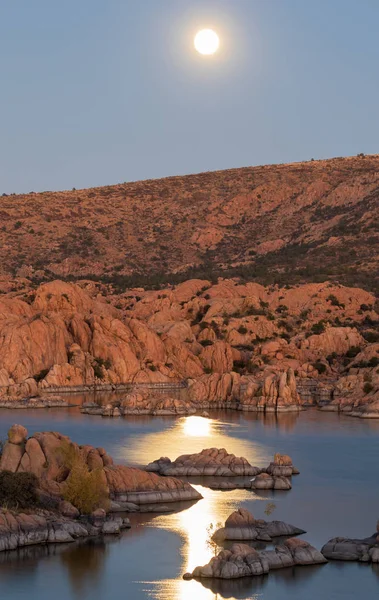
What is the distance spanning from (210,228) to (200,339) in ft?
187

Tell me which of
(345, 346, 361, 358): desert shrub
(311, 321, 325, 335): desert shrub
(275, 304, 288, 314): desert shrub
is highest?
(275, 304, 288, 314): desert shrub

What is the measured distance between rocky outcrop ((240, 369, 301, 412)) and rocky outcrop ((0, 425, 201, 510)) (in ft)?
139

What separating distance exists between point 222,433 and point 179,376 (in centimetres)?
3381

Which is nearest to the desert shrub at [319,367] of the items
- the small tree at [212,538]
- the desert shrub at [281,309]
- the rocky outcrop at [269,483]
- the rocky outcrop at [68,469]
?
the desert shrub at [281,309]

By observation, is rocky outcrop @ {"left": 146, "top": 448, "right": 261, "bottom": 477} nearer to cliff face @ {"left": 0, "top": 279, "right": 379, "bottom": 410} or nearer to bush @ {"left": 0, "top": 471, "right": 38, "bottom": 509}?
bush @ {"left": 0, "top": 471, "right": 38, "bottom": 509}

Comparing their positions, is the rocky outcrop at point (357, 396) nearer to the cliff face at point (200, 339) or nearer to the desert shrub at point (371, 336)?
the cliff face at point (200, 339)

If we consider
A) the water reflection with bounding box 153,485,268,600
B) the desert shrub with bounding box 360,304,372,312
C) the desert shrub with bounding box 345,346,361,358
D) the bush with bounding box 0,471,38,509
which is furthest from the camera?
the desert shrub with bounding box 360,304,372,312

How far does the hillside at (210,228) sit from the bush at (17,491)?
314 ft

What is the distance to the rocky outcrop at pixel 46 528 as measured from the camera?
126 ft

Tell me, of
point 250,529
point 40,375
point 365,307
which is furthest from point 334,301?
point 250,529

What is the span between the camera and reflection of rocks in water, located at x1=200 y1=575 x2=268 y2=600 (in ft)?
114

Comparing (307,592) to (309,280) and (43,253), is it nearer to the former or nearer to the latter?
(309,280)

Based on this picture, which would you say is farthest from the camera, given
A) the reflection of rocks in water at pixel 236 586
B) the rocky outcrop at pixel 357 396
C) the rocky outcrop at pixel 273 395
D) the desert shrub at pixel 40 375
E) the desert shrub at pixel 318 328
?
the desert shrub at pixel 318 328

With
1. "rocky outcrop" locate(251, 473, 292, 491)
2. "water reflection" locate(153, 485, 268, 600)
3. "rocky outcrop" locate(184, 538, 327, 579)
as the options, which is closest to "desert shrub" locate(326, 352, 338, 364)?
"rocky outcrop" locate(251, 473, 292, 491)
